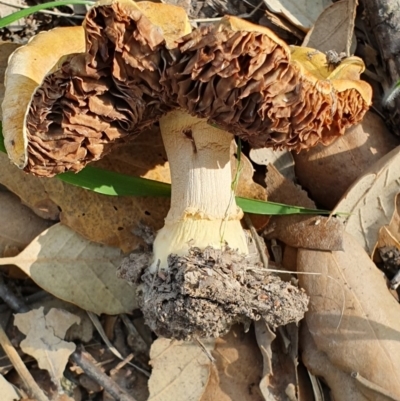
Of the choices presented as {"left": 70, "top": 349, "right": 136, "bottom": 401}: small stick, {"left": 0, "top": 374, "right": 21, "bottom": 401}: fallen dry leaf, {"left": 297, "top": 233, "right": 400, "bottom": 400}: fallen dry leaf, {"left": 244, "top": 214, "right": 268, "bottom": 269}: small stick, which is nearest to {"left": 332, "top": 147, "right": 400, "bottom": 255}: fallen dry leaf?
{"left": 297, "top": 233, "right": 400, "bottom": 400}: fallen dry leaf

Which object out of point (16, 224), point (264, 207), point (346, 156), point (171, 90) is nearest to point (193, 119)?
point (171, 90)

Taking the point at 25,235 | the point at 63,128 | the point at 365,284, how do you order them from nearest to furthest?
the point at 63,128, the point at 365,284, the point at 25,235

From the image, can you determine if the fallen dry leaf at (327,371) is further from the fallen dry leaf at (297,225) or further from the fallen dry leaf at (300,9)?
→ the fallen dry leaf at (300,9)

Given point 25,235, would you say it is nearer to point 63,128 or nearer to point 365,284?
point 63,128

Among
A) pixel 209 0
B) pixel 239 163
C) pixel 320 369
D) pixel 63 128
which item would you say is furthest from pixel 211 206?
pixel 209 0

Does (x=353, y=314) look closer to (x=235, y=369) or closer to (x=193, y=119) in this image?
(x=235, y=369)
